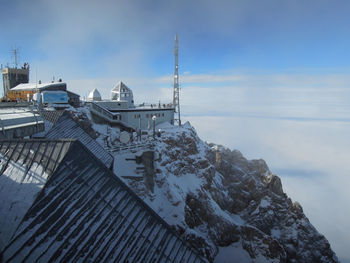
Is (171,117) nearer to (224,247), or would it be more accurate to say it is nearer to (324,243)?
(224,247)

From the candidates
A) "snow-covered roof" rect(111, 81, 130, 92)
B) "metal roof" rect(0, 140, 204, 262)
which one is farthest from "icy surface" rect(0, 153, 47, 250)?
"snow-covered roof" rect(111, 81, 130, 92)

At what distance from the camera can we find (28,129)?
15.0 m

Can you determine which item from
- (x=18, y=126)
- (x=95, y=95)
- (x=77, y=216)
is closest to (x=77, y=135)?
(x=18, y=126)

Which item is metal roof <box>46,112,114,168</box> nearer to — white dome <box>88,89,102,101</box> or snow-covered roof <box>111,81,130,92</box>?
white dome <box>88,89,102,101</box>

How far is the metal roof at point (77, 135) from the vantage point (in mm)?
14646

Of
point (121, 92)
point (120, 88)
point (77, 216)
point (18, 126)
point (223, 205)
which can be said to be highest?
point (120, 88)

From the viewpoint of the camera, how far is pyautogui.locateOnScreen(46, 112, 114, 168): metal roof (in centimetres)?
1465

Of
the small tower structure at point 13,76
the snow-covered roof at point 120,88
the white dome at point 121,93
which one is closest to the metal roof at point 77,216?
the white dome at point 121,93

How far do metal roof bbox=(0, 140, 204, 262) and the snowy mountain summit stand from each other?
473 inches

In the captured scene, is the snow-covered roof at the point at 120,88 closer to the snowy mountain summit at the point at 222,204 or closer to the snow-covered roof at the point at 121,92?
the snow-covered roof at the point at 121,92

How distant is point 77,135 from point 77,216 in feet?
31.1

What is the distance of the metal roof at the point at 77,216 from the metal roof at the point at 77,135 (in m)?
6.55

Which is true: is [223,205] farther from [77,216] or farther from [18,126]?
[77,216]

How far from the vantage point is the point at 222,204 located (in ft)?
100.0
